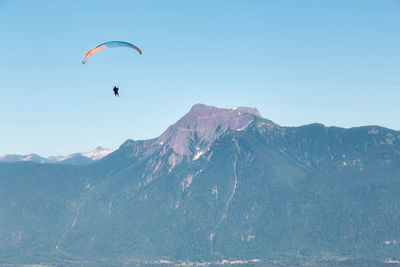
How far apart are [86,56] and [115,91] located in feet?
43.6

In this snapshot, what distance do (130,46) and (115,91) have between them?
43.2 ft

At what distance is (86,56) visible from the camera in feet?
632

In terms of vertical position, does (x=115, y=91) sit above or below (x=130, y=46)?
below

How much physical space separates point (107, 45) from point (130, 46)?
22.3ft

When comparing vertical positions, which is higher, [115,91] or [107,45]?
[107,45]

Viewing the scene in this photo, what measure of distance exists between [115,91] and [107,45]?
13968mm

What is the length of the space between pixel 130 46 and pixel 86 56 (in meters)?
12.3

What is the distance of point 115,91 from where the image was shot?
18900cm

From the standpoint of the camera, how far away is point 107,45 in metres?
194

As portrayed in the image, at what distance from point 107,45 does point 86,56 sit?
647 centimetres
